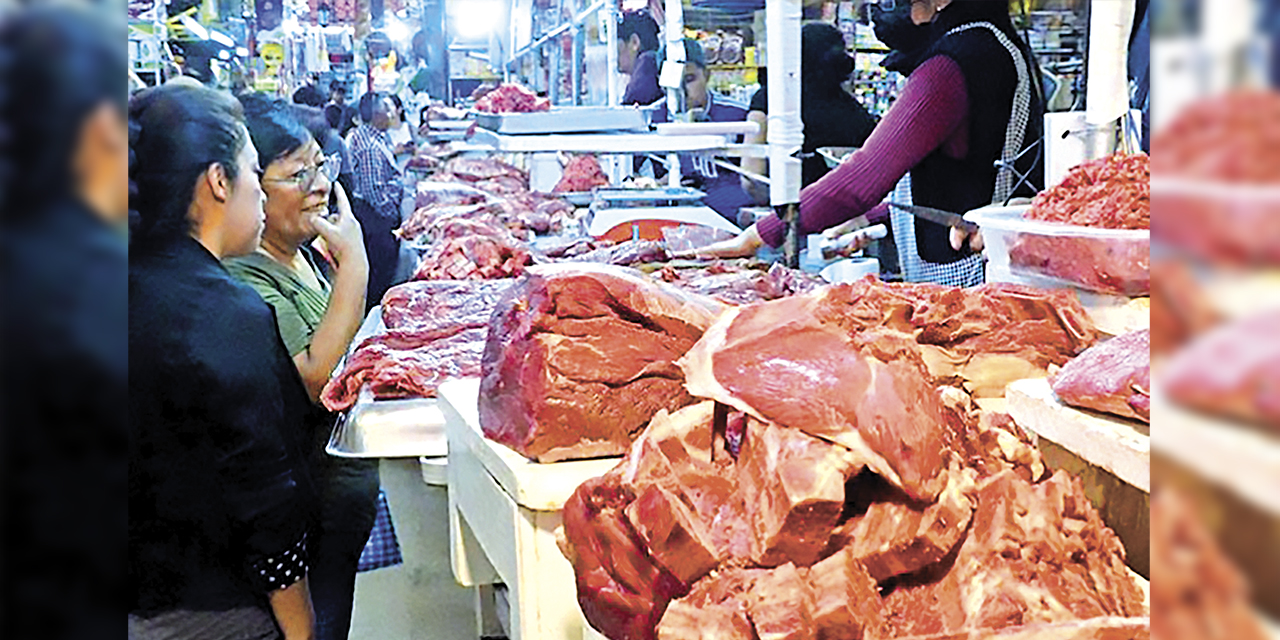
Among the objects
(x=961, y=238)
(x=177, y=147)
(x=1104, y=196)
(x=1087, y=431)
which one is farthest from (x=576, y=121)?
(x=1087, y=431)

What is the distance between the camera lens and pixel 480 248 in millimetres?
4363

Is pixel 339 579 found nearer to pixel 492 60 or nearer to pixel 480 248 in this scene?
pixel 480 248

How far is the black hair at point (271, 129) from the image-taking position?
3605 millimetres

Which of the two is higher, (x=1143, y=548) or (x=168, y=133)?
(x=168, y=133)

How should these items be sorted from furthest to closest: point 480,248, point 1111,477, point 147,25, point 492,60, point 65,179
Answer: point 492,60
point 147,25
point 480,248
point 1111,477
point 65,179

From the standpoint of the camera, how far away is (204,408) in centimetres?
291

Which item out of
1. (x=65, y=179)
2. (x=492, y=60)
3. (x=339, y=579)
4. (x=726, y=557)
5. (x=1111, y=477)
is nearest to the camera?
(x=65, y=179)

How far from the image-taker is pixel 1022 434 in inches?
61.7

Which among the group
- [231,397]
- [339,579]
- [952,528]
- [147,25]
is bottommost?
[339,579]

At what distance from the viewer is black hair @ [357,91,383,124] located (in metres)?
6.89

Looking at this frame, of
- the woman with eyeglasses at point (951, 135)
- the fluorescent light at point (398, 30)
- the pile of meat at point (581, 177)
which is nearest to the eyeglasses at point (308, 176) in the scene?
the woman with eyeglasses at point (951, 135)

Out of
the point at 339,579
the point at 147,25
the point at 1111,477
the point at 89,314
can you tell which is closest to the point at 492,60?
the point at 147,25

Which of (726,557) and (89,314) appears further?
(726,557)

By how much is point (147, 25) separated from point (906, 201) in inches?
113
